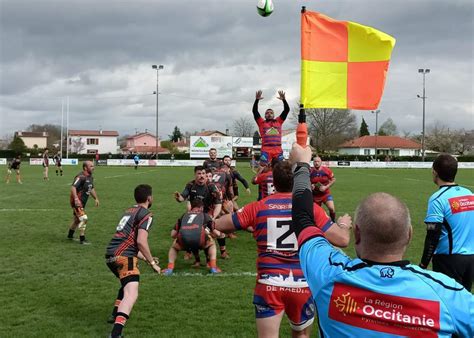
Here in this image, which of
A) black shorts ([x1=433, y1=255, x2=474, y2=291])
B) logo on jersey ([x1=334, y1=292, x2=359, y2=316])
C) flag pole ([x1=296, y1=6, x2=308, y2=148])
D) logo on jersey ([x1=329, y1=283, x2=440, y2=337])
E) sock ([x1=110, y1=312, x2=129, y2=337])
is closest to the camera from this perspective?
logo on jersey ([x1=329, y1=283, x2=440, y2=337])

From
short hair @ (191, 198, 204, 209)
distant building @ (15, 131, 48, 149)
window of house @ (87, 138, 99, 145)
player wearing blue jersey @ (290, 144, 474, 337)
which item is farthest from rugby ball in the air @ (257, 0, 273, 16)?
distant building @ (15, 131, 48, 149)

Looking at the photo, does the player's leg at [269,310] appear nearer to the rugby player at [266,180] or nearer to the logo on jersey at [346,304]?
the logo on jersey at [346,304]

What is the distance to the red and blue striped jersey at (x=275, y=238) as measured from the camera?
4223 mm

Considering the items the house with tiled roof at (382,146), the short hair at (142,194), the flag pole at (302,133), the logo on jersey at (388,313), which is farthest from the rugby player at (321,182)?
the house with tiled roof at (382,146)

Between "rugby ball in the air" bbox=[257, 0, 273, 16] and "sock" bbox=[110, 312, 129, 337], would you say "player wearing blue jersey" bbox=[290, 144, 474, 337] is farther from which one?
"rugby ball in the air" bbox=[257, 0, 273, 16]

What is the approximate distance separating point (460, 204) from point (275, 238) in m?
2.01

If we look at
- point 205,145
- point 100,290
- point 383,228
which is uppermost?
point 205,145

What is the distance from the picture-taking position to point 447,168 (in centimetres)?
480

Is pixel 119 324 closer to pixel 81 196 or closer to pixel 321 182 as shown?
pixel 81 196

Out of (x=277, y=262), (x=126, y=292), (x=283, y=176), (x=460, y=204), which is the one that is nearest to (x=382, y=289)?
(x=277, y=262)

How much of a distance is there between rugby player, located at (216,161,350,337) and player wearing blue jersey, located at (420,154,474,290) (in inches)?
55.0

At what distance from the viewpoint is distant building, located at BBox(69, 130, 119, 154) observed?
395 feet

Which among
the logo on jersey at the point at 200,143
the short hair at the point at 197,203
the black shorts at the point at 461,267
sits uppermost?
the logo on jersey at the point at 200,143

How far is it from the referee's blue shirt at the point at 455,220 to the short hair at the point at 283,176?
5.23 feet
